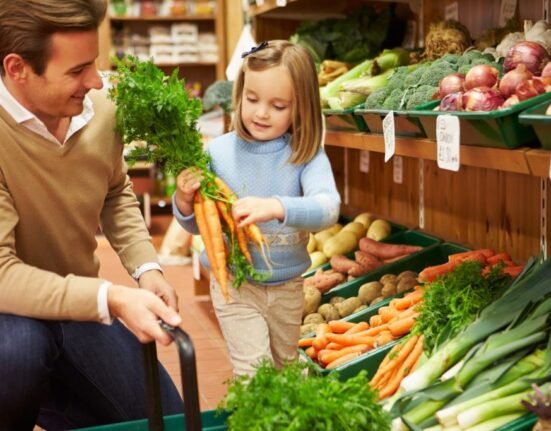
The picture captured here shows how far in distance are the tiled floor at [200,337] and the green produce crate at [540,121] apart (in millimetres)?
1397

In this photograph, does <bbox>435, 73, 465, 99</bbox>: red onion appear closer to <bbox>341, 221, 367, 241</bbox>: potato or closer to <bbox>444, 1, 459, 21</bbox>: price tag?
<bbox>444, 1, 459, 21</bbox>: price tag

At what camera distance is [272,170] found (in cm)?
276

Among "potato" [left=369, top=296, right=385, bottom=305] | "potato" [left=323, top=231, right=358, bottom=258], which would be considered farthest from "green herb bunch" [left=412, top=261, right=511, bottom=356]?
"potato" [left=323, top=231, right=358, bottom=258]

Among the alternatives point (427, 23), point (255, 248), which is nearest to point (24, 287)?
point (255, 248)

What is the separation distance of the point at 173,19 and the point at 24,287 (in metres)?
7.35

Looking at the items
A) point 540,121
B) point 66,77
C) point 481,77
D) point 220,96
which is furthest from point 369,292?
point 220,96

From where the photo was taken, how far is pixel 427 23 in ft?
12.9

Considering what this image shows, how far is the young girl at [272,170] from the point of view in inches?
106

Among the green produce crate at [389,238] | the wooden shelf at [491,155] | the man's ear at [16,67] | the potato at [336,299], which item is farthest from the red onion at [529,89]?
the green produce crate at [389,238]

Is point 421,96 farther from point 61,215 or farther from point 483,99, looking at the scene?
point 61,215

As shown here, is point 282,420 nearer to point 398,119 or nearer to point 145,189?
point 398,119

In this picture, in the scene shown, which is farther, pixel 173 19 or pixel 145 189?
pixel 173 19

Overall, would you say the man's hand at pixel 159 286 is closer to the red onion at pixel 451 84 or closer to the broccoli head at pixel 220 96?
the red onion at pixel 451 84

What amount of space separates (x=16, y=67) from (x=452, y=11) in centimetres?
212
